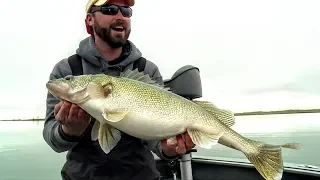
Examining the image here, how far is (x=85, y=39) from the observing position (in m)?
3.80

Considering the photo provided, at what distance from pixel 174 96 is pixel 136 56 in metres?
0.96

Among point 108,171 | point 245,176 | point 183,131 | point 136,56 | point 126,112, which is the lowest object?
point 245,176

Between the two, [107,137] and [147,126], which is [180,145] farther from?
[107,137]

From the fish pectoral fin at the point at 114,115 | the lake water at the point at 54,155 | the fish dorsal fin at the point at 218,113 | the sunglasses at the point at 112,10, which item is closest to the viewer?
the fish pectoral fin at the point at 114,115

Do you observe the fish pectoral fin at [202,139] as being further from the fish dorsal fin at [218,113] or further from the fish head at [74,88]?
the fish head at [74,88]

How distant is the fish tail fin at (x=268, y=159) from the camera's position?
2803 millimetres

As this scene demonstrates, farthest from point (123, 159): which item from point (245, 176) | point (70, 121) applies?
point (245, 176)

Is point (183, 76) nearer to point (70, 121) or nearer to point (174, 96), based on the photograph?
point (174, 96)

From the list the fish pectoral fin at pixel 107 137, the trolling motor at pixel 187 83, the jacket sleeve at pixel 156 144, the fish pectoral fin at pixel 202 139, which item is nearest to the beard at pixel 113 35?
the jacket sleeve at pixel 156 144

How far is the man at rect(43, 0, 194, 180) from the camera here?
3.12 m

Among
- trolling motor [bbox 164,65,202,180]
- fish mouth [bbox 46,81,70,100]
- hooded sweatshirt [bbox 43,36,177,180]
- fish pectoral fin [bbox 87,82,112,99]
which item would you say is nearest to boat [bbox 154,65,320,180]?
trolling motor [bbox 164,65,202,180]

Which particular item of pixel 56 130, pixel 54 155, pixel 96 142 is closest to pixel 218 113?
pixel 96 142

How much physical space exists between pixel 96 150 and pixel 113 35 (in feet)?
3.53

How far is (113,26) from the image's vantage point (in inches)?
136
